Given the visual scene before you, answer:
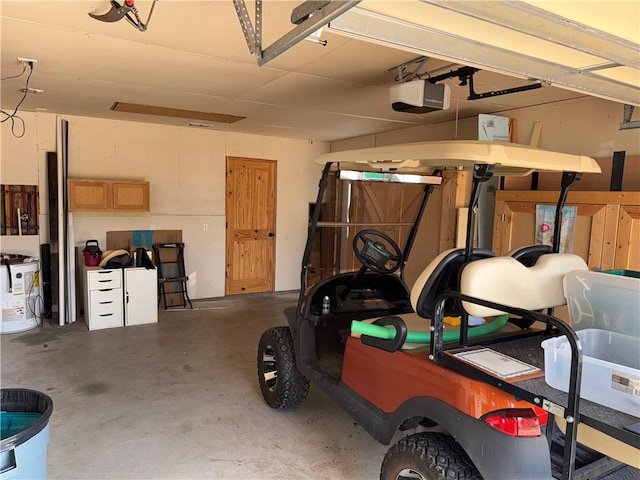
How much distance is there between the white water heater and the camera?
4.64 metres

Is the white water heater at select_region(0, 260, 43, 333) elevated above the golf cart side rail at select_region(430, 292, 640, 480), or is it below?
below

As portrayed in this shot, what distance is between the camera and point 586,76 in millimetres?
2092

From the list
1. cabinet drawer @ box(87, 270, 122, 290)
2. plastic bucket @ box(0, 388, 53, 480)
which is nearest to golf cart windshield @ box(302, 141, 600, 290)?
plastic bucket @ box(0, 388, 53, 480)

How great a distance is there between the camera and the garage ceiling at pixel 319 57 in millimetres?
1530

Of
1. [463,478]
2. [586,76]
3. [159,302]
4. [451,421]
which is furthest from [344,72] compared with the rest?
[159,302]

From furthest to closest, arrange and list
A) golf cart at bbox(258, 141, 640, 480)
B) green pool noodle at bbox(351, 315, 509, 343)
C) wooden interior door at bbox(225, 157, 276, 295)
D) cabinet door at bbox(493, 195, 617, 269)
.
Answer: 1. wooden interior door at bbox(225, 157, 276, 295)
2. cabinet door at bbox(493, 195, 617, 269)
3. green pool noodle at bbox(351, 315, 509, 343)
4. golf cart at bbox(258, 141, 640, 480)

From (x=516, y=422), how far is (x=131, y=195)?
5.16 metres

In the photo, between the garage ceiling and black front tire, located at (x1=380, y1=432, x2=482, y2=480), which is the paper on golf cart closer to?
black front tire, located at (x1=380, y1=432, x2=482, y2=480)

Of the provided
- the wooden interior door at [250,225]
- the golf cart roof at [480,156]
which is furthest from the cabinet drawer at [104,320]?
the golf cart roof at [480,156]

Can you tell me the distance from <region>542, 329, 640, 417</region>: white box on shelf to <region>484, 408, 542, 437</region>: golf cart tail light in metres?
0.16

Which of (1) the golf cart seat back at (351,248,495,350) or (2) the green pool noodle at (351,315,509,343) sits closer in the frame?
(1) the golf cart seat back at (351,248,495,350)

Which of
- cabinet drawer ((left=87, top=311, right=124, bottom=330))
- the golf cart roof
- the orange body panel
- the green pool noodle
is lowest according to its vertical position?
cabinet drawer ((left=87, top=311, right=124, bottom=330))

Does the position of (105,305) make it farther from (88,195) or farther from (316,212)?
(316,212)

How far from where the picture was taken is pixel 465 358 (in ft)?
5.70
